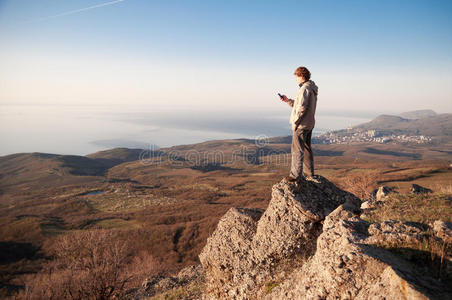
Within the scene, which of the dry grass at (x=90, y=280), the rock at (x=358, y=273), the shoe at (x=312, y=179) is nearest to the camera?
the rock at (x=358, y=273)

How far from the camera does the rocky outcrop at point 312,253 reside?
468 cm

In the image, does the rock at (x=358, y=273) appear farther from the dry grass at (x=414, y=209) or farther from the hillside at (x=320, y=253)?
the dry grass at (x=414, y=209)

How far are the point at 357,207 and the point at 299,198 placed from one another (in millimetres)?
2361

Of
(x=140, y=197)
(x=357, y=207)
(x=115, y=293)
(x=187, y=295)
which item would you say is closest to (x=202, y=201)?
(x=140, y=197)

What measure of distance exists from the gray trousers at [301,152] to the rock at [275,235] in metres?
0.44

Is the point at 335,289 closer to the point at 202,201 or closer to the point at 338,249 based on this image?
the point at 338,249

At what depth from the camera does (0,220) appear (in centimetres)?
8244

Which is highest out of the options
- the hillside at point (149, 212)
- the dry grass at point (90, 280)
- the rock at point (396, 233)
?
the rock at point (396, 233)

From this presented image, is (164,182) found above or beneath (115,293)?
beneath

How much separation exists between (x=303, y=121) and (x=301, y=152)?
3.48ft

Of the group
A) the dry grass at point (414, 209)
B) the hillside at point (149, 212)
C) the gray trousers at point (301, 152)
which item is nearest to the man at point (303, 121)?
the gray trousers at point (301, 152)

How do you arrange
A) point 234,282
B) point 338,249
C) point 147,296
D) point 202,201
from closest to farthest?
point 338,249
point 234,282
point 147,296
point 202,201

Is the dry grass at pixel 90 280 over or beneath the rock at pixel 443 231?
beneath

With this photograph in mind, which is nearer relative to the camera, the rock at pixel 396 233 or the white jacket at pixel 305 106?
the rock at pixel 396 233
